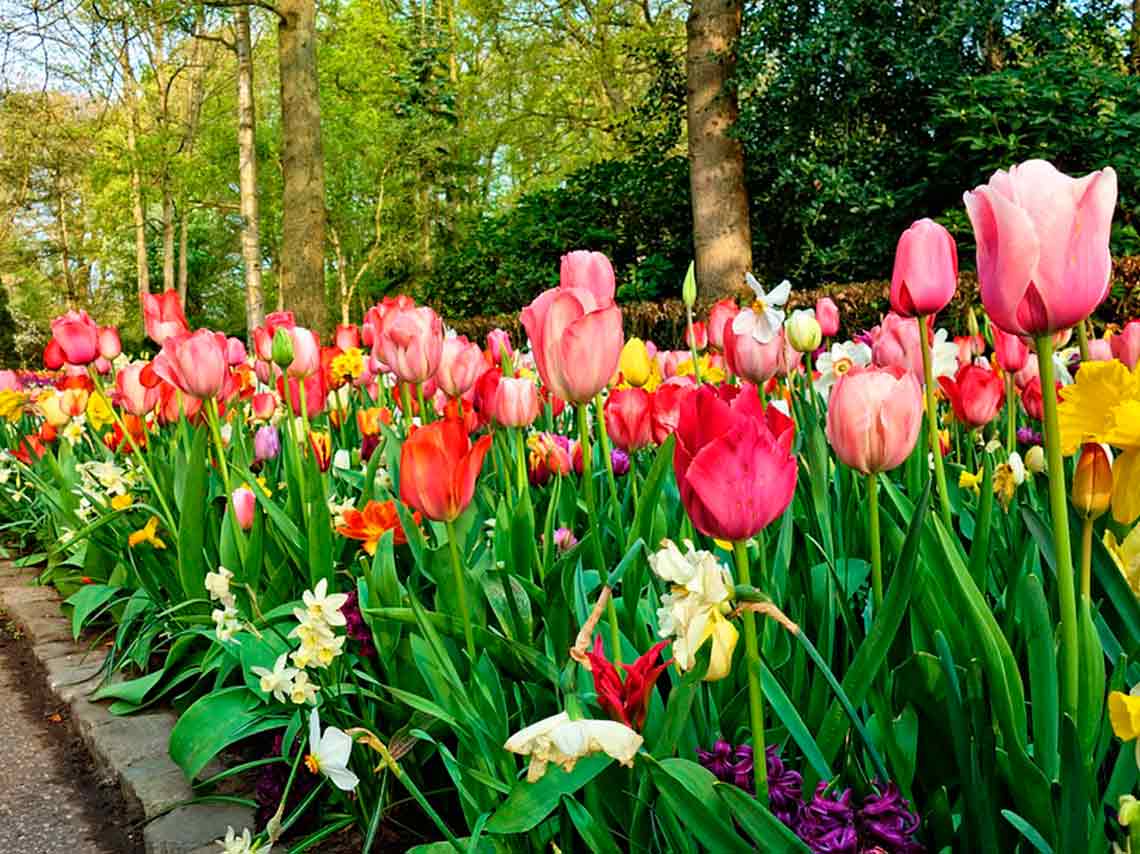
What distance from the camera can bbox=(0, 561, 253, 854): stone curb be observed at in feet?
5.38

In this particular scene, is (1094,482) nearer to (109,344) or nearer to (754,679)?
(754,679)

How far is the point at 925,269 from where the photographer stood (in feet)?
4.53

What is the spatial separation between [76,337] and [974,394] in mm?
2061

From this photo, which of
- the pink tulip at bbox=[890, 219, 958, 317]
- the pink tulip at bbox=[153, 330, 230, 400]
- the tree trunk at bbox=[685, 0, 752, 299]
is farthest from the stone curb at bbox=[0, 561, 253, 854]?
the tree trunk at bbox=[685, 0, 752, 299]

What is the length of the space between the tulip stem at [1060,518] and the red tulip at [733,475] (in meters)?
0.20

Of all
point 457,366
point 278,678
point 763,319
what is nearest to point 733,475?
point 278,678

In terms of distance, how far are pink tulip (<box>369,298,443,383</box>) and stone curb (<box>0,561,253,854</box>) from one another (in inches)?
31.7

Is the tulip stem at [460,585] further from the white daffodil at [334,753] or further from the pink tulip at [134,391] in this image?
the pink tulip at [134,391]

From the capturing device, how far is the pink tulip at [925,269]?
1.38 metres

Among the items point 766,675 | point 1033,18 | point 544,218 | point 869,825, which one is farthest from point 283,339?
point 544,218

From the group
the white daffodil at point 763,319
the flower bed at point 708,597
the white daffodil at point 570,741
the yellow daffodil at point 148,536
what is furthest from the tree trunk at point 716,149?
the white daffodil at point 570,741

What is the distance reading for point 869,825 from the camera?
96cm

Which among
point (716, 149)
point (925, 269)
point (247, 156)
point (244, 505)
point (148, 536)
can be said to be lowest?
point (148, 536)

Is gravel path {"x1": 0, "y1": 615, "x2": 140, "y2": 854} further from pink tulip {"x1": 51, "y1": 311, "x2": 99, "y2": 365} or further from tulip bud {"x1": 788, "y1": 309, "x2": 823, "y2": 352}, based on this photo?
tulip bud {"x1": 788, "y1": 309, "x2": 823, "y2": 352}
